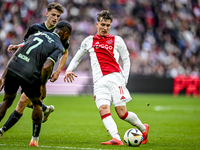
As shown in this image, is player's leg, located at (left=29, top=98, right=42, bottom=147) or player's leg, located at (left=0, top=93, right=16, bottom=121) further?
player's leg, located at (left=0, top=93, right=16, bottom=121)

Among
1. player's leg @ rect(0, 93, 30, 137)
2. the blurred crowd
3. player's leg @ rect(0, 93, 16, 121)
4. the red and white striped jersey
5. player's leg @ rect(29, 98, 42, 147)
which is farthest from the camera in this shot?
the blurred crowd

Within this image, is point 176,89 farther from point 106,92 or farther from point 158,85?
point 106,92

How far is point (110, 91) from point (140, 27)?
61.0ft

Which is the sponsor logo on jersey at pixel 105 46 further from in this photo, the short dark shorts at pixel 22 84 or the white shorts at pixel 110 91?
the short dark shorts at pixel 22 84

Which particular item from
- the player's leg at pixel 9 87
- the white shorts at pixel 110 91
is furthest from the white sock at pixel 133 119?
the player's leg at pixel 9 87

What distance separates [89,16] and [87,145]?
18.0 meters

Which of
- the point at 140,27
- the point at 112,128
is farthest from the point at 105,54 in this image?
the point at 140,27

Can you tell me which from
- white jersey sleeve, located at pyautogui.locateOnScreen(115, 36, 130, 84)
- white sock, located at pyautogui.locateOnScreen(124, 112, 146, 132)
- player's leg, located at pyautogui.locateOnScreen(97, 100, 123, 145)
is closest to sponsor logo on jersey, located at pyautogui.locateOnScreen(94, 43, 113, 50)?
white jersey sleeve, located at pyautogui.locateOnScreen(115, 36, 130, 84)

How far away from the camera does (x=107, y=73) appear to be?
6078mm

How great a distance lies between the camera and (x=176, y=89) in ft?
72.4

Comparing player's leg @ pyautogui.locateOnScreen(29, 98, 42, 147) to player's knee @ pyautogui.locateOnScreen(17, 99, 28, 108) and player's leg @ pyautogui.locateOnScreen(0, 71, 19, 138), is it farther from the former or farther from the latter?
player's knee @ pyautogui.locateOnScreen(17, 99, 28, 108)

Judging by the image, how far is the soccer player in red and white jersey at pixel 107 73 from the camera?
5953 mm

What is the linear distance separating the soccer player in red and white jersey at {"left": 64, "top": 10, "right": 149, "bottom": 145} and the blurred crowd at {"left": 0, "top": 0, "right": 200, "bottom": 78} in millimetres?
14376

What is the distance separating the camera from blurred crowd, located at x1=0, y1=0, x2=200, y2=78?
2161cm
